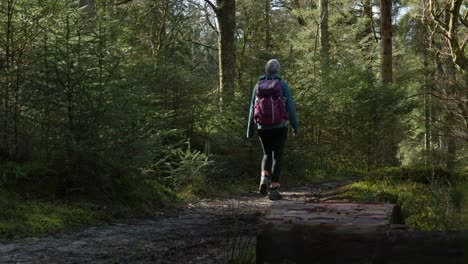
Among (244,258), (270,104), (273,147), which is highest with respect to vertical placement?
(270,104)

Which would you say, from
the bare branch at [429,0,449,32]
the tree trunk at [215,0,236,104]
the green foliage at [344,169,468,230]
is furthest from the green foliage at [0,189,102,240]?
the bare branch at [429,0,449,32]

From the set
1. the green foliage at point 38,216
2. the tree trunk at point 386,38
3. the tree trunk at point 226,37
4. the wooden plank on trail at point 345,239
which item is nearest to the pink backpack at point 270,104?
the green foliage at point 38,216

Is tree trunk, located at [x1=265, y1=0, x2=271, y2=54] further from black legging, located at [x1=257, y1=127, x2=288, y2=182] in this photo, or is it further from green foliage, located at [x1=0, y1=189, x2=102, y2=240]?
green foliage, located at [x1=0, y1=189, x2=102, y2=240]

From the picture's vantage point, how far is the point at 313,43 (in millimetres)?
28969

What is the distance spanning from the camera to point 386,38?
1759cm

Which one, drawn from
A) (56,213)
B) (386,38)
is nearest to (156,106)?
(56,213)

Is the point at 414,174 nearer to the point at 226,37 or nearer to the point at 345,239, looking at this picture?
the point at 345,239

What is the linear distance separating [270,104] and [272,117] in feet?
0.61

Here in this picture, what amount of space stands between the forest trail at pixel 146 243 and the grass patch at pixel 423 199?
162 cm

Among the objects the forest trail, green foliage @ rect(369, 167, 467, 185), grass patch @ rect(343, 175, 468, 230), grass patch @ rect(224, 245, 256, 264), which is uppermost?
green foliage @ rect(369, 167, 467, 185)

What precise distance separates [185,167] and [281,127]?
2774 millimetres


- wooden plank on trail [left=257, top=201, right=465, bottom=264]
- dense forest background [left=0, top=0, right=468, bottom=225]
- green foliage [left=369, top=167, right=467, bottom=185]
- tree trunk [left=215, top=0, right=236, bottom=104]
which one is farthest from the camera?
tree trunk [left=215, top=0, right=236, bottom=104]

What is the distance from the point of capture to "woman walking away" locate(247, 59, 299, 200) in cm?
718

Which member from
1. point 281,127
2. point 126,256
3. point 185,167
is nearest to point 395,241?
point 126,256
